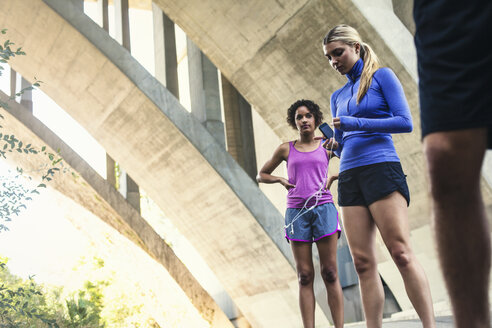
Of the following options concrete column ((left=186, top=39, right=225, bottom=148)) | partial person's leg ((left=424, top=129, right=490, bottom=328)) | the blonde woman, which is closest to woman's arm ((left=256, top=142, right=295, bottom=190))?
the blonde woman

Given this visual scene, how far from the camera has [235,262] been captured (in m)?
10.4

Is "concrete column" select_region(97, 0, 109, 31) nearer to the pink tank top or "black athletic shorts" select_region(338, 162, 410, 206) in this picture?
the pink tank top

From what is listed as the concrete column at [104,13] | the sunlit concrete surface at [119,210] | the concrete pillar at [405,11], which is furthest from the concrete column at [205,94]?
the sunlit concrete surface at [119,210]

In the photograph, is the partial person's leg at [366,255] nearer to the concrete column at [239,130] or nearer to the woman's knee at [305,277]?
the woman's knee at [305,277]

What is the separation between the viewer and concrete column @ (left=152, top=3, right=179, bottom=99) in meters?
11.4

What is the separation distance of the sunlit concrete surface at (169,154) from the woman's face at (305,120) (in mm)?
5446

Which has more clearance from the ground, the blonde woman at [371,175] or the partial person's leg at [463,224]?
the blonde woman at [371,175]

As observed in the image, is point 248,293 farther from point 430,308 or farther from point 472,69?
point 472,69

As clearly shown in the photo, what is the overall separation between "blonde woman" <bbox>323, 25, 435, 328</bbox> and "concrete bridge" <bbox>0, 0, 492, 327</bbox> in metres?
3.58

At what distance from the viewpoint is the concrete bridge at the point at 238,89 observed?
268 inches

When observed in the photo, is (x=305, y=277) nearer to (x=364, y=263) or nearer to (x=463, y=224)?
(x=364, y=263)

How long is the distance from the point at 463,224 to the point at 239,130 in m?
11.8

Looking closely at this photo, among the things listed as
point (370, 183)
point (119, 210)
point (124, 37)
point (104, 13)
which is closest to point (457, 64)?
point (370, 183)

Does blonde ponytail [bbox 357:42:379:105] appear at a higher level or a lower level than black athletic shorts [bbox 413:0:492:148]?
higher
